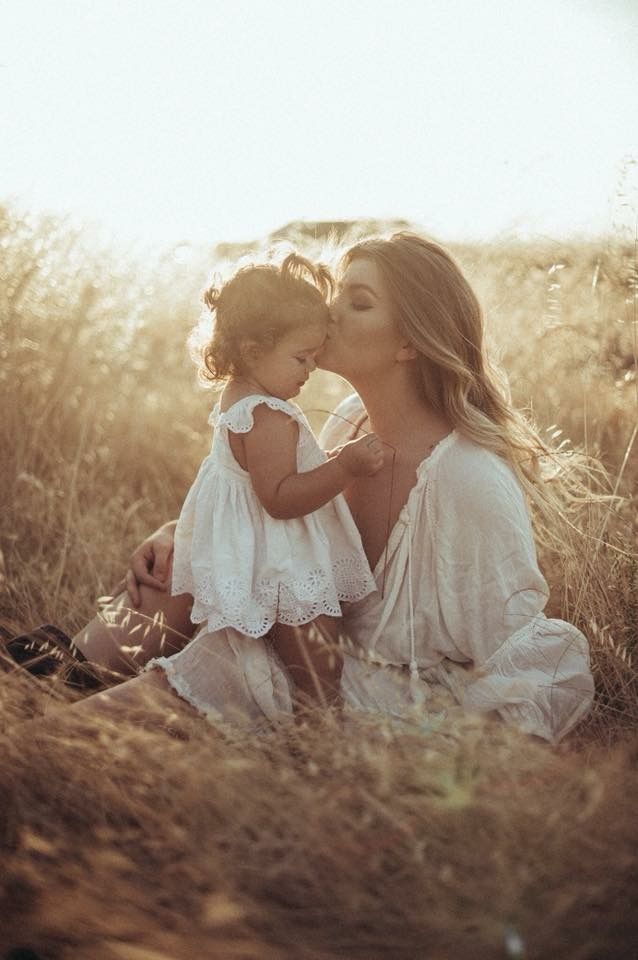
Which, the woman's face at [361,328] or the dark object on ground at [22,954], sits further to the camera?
the woman's face at [361,328]

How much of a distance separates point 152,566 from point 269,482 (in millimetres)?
727

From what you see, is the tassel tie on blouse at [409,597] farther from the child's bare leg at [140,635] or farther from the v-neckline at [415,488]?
the child's bare leg at [140,635]

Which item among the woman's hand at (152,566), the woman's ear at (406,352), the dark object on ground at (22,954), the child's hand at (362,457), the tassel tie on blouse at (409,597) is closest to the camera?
the dark object on ground at (22,954)

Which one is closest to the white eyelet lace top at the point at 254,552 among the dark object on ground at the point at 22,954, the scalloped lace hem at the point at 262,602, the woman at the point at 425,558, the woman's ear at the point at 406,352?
the scalloped lace hem at the point at 262,602

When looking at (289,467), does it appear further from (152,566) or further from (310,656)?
(152,566)

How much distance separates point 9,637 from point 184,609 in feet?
2.05

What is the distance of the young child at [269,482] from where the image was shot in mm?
2371

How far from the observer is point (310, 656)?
2426 mm

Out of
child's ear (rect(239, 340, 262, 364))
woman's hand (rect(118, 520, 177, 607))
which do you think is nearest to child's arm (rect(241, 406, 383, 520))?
child's ear (rect(239, 340, 262, 364))

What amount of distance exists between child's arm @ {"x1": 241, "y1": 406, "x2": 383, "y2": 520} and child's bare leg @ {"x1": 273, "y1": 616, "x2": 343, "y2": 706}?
30cm

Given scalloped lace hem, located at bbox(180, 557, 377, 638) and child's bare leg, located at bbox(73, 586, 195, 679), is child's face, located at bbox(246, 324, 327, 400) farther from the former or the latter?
child's bare leg, located at bbox(73, 586, 195, 679)

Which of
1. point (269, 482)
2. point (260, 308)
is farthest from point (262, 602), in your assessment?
point (260, 308)

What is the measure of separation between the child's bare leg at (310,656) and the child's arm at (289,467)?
30 centimetres

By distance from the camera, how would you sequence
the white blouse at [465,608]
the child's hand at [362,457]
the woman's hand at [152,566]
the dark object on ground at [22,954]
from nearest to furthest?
the dark object on ground at [22,954], the child's hand at [362,457], the white blouse at [465,608], the woman's hand at [152,566]
